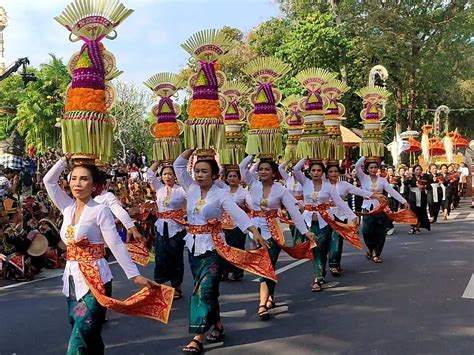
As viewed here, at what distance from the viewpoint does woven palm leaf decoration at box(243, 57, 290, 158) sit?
7.24 m

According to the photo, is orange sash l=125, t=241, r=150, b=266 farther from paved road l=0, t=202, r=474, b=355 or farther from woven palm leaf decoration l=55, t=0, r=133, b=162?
woven palm leaf decoration l=55, t=0, r=133, b=162

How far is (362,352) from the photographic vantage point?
16.3ft

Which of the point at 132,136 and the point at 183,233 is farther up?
the point at 132,136

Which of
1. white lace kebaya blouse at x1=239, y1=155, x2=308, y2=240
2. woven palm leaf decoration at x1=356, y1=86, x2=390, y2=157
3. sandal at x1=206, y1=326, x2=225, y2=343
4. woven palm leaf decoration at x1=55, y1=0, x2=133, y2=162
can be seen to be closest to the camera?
woven palm leaf decoration at x1=55, y1=0, x2=133, y2=162

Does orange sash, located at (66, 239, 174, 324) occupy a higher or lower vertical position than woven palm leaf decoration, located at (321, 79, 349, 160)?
lower

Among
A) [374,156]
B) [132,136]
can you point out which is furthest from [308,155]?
[132,136]

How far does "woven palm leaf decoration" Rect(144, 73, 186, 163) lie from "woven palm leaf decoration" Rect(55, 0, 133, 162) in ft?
8.48

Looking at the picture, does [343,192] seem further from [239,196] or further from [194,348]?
[194,348]

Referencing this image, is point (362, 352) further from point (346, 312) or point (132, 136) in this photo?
point (132, 136)

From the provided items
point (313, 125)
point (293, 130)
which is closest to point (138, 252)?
point (313, 125)

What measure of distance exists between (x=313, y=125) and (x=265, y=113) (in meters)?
1.21

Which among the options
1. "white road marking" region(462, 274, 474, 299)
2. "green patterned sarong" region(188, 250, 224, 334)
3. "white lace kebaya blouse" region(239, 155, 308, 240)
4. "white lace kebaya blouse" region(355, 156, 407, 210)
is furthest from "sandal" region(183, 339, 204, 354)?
"white lace kebaya blouse" region(355, 156, 407, 210)

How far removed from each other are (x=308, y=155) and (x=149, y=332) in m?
3.59

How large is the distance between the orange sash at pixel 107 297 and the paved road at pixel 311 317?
1133mm
